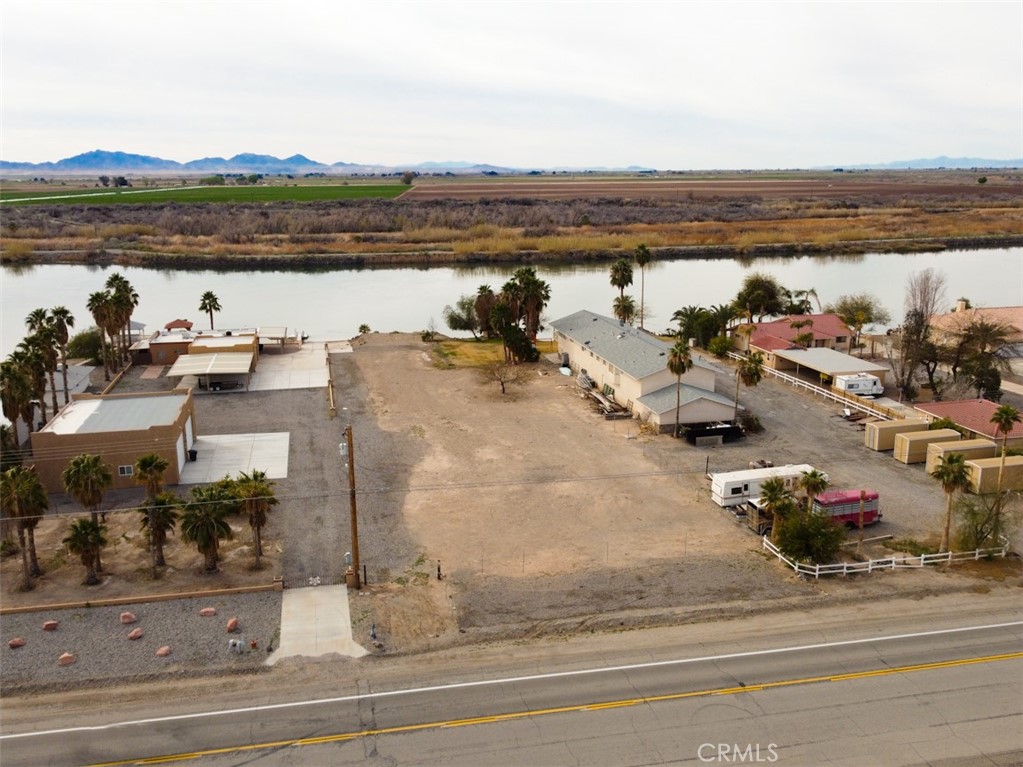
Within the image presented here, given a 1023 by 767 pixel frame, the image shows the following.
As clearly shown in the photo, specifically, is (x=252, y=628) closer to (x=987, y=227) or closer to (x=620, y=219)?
(x=620, y=219)

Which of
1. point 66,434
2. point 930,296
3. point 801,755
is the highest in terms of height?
point 930,296

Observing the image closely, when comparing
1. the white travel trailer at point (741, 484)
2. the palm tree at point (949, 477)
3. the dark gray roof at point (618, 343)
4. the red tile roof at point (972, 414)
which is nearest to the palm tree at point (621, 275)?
the dark gray roof at point (618, 343)

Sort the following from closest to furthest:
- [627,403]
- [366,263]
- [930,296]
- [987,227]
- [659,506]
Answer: [659,506]
[627,403]
[930,296]
[366,263]
[987,227]

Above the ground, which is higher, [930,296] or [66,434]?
[930,296]

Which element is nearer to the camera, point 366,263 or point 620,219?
point 366,263

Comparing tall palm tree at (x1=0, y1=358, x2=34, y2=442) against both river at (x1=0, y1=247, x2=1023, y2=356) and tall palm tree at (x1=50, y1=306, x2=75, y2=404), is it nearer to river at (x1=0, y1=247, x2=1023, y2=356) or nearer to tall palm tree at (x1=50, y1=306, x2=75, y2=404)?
tall palm tree at (x1=50, y1=306, x2=75, y2=404)

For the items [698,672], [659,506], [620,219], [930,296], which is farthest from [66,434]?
[620,219]
